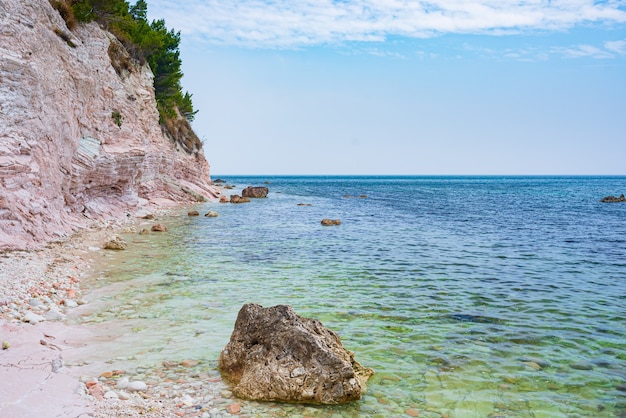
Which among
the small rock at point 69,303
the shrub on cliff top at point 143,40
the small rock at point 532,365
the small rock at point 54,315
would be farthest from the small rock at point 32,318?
the shrub on cliff top at point 143,40

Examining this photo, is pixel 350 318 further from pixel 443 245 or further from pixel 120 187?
pixel 120 187

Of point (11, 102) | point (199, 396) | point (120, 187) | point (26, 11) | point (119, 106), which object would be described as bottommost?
point (199, 396)

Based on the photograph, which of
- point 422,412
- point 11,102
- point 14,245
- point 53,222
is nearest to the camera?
point 422,412

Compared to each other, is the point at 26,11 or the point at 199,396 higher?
the point at 26,11

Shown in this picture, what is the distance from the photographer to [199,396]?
248 inches

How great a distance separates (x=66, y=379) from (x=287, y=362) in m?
3.02

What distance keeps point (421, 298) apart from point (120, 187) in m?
20.7

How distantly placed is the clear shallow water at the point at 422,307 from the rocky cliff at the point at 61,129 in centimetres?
316

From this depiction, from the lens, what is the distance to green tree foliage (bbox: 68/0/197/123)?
29469 mm

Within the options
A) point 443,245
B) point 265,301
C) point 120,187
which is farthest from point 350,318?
point 120,187

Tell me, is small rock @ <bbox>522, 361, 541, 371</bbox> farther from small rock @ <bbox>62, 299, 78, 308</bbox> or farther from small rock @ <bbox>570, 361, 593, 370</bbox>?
small rock @ <bbox>62, 299, 78, 308</bbox>

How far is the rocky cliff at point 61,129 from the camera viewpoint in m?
15.1

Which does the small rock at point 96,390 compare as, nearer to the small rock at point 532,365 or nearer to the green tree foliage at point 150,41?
the small rock at point 532,365

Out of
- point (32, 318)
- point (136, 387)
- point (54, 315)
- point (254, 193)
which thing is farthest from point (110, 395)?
point (254, 193)
